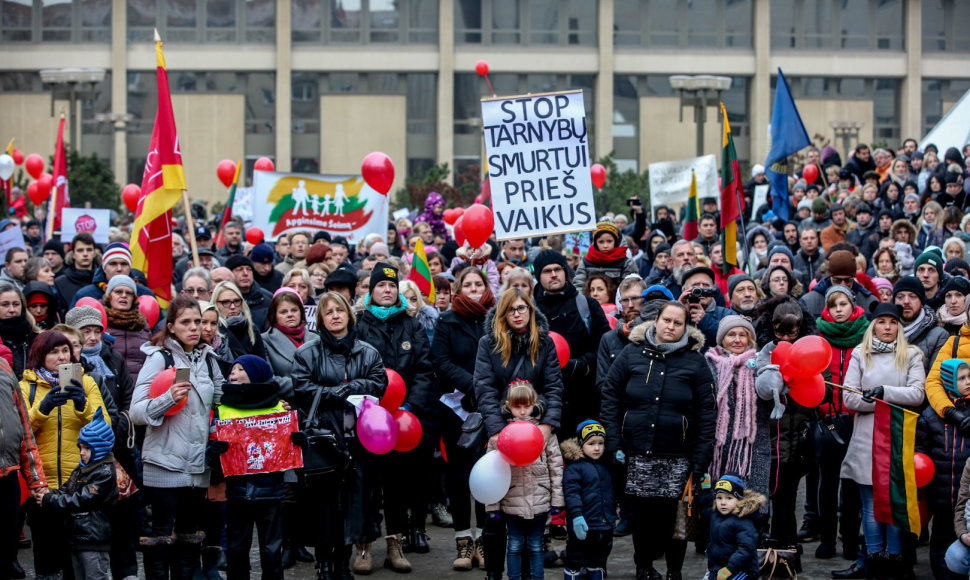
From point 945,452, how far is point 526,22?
1460 inches

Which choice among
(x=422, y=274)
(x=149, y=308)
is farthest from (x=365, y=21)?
(x=149, y=308)

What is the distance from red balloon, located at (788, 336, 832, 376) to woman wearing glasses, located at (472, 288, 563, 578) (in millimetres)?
1449

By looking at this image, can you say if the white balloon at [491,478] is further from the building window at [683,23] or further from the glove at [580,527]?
the building window at [683,23]

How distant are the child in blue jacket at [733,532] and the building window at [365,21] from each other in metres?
37.2

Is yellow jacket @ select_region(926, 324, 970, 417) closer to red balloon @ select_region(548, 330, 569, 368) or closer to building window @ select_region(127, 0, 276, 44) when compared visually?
red balloon @ select_region(548, 330, 569, 368)

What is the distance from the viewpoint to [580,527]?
7008 mm

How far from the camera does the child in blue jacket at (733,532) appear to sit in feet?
23.1

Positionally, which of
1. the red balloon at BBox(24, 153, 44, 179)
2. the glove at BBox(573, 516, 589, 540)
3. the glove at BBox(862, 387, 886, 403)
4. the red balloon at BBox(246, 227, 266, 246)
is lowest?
the glove at BBox(573, 516, 589, 540)

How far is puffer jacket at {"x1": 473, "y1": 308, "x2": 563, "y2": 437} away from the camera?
24.1 ft

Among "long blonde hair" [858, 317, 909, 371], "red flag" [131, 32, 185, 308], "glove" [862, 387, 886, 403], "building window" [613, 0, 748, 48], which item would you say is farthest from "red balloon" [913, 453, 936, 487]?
"building window" [613, 0, 748, 48]

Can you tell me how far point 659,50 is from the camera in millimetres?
43250

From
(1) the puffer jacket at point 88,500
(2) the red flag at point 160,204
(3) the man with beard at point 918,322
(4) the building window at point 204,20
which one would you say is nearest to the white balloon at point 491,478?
(1) the puffer jacket at point 88,500

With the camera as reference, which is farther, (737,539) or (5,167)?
(5,167)

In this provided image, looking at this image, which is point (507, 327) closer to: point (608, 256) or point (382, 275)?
point (382, 275)
